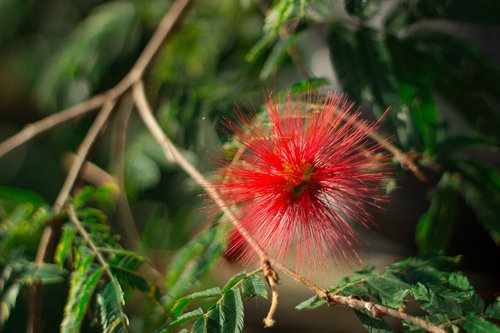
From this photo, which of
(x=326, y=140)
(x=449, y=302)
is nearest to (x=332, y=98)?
(x=326, y=140)

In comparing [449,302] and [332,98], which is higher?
[332,98]

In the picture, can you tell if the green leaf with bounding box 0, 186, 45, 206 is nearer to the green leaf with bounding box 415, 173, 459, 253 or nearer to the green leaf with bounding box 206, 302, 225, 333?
the green leaf with bounding box 206, 302, 225, 333

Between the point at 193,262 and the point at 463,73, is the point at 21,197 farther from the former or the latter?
the point at 463,73

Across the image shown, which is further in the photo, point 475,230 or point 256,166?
point 475,230

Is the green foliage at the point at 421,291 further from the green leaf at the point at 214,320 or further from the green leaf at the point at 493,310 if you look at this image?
the green leaf at the point at 214,320

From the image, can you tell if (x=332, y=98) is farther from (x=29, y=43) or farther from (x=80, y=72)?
(x=29, y=43)

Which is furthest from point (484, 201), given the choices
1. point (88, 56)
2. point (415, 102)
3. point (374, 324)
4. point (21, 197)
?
point (88, 56)

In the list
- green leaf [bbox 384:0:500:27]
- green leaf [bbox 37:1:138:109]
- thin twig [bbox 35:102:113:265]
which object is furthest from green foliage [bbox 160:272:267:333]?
green leaf [bbox 37:1:138:109]
